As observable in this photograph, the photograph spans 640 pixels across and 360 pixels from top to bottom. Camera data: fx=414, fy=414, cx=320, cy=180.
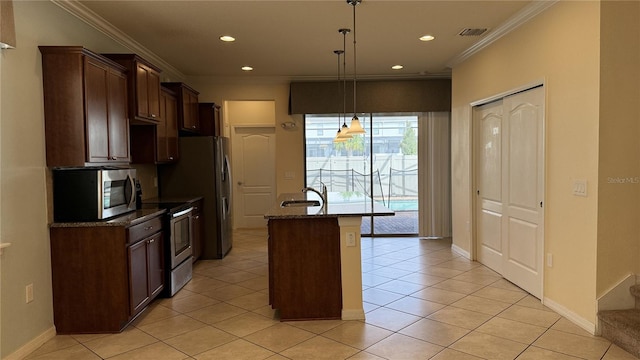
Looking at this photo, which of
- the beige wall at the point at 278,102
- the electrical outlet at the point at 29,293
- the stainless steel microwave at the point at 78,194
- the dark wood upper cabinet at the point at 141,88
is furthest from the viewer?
the beige wall at the point at 278,102

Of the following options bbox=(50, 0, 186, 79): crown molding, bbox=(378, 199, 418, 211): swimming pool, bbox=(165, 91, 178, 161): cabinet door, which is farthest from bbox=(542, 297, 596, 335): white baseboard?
bbox=(50, 0, 186, 79): crown molding

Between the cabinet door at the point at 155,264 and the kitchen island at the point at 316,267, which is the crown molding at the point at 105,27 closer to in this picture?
the cabinet door at the point at 155,264

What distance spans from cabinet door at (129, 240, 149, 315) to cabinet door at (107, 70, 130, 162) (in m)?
0.83

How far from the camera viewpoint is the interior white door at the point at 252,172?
26.7 feet

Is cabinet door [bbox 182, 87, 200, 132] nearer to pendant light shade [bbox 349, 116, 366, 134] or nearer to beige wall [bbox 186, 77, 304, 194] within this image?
beige wall [bbox 186, 77, 304, 194]

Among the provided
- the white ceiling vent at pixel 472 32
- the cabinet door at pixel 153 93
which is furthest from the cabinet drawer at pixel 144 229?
the white ceiling vent at pixel 472 32

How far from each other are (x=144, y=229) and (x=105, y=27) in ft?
6.84

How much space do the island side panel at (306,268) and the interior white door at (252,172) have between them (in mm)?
4643

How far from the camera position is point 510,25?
4.26m

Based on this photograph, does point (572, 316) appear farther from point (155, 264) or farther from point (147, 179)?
point (147, 179)

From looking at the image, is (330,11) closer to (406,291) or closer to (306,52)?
(306,52)

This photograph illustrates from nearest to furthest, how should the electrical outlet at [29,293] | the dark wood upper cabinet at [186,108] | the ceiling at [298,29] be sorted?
the electrical outlet at [29,293] → the ceiling at [298,29] → the dark wood upper cabinet at [186,108]

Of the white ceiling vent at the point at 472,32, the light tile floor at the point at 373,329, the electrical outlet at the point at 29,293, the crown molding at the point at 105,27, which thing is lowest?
the light tile floor at the point at 373,329

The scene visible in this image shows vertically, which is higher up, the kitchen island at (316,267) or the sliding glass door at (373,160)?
the sliding glass door at (373,160)
